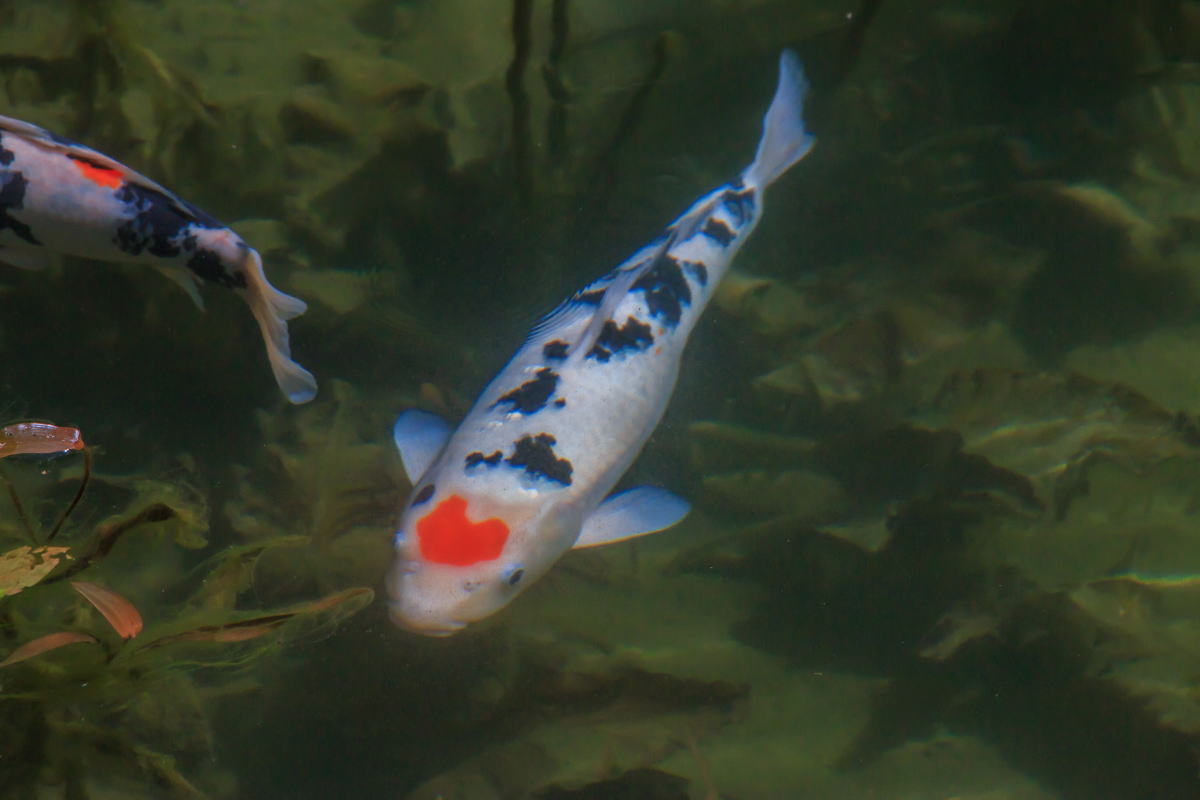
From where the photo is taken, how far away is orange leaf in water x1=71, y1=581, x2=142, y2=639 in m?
2.62

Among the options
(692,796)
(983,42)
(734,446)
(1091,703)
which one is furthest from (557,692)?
(983,42)

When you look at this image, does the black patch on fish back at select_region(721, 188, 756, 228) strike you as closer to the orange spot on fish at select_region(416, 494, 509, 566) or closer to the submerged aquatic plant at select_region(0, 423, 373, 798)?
the orange spot on fish at select_region(416, 494, 509, 566)

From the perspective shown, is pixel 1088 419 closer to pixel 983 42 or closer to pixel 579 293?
pixel 983 42

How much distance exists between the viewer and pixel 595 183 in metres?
5.02

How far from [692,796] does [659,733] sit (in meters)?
0.35

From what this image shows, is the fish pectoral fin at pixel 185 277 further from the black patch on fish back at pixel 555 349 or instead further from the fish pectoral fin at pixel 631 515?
the fish pectoral fin at pixel 631 515

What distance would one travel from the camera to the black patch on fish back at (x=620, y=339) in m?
3.92

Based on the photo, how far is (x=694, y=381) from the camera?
16.0ft

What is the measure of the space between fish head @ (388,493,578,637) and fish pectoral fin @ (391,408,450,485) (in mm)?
420

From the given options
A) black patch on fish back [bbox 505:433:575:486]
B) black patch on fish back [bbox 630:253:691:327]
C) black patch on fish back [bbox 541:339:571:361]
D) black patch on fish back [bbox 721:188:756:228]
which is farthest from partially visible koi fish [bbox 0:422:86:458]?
black patch on fish back [bbox 721:188:756:228]

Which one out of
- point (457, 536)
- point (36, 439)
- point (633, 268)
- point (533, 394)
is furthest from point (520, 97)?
point (36, 439)

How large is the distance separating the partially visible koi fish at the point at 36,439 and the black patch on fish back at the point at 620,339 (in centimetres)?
228

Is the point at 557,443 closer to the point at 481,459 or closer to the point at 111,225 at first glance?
the point at 481,459

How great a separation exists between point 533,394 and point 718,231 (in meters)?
1.64
